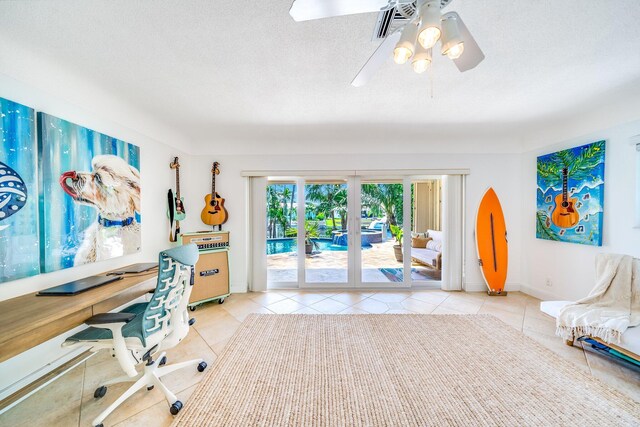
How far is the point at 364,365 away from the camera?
190 cm

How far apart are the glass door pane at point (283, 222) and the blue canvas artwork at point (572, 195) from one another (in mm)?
3575

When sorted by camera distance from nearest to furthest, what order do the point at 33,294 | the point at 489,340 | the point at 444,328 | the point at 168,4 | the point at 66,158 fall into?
1. the point at 168,4
2. the point at 33,294
3. the point at 66,158
4. the point at 489,340
5. the point at 444,328

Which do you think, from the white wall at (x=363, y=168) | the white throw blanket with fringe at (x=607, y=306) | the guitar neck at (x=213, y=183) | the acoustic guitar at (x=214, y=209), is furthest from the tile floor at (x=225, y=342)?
the guitar neck at (x=213, y=183)

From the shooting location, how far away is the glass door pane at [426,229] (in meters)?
4.03

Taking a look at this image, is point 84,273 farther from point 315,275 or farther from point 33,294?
point 315,275

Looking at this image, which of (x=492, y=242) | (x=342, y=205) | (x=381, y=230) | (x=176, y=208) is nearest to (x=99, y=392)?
(x=176, y=208)

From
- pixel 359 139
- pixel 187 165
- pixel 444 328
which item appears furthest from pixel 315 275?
pixel 187 165

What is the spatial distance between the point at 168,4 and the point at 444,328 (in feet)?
11.3

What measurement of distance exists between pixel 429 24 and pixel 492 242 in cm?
360

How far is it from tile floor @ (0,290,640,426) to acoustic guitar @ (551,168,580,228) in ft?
3.75

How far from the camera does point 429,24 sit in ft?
3.11

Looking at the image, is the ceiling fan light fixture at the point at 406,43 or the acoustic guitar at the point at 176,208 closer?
the ceiling fan light fixture at the point at 406,43

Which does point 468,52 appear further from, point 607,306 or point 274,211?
point 274,211

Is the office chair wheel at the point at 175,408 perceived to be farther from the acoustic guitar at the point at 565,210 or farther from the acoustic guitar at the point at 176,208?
the acoustic guitar at the point at 565,210
